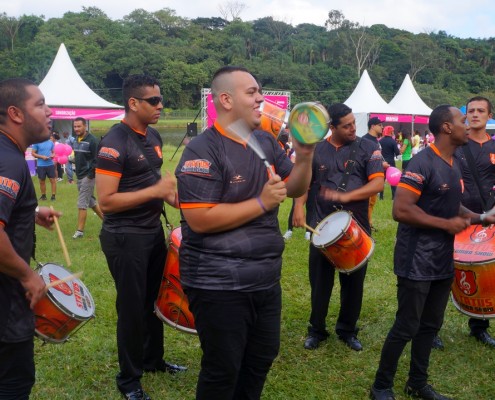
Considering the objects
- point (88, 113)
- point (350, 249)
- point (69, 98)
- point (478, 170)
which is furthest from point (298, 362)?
point (69, 98)

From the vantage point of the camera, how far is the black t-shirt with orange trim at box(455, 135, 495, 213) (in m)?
5.03

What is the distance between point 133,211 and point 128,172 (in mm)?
278

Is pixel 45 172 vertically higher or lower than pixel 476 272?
lower

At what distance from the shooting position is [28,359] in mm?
2578

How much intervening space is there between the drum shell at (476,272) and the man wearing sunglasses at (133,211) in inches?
92.6

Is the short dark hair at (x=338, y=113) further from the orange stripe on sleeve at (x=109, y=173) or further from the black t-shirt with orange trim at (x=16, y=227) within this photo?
the black t-shirt with orange trim at (x=16, y=227)

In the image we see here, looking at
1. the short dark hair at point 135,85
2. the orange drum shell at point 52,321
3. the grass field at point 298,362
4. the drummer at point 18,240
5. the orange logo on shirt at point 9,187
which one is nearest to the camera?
the orange logo on shirt at point 9,187

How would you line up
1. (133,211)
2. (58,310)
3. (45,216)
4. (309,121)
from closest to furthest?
(309,121), (58,310), (45,216), (133,211)

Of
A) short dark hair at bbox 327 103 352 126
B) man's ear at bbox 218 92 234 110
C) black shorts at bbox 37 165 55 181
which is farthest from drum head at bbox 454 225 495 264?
black shorts at bbox 37 165 55 181

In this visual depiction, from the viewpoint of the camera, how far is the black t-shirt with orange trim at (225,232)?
101 inches

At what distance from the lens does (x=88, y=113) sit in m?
20.7

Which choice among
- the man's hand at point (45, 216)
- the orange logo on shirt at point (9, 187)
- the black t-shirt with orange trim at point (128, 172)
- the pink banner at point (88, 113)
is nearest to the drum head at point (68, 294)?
the man's hand at point (45, 216)

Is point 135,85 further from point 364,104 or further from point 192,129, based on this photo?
point 364,104

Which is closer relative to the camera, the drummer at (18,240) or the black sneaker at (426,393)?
the drummer at (18,240)
